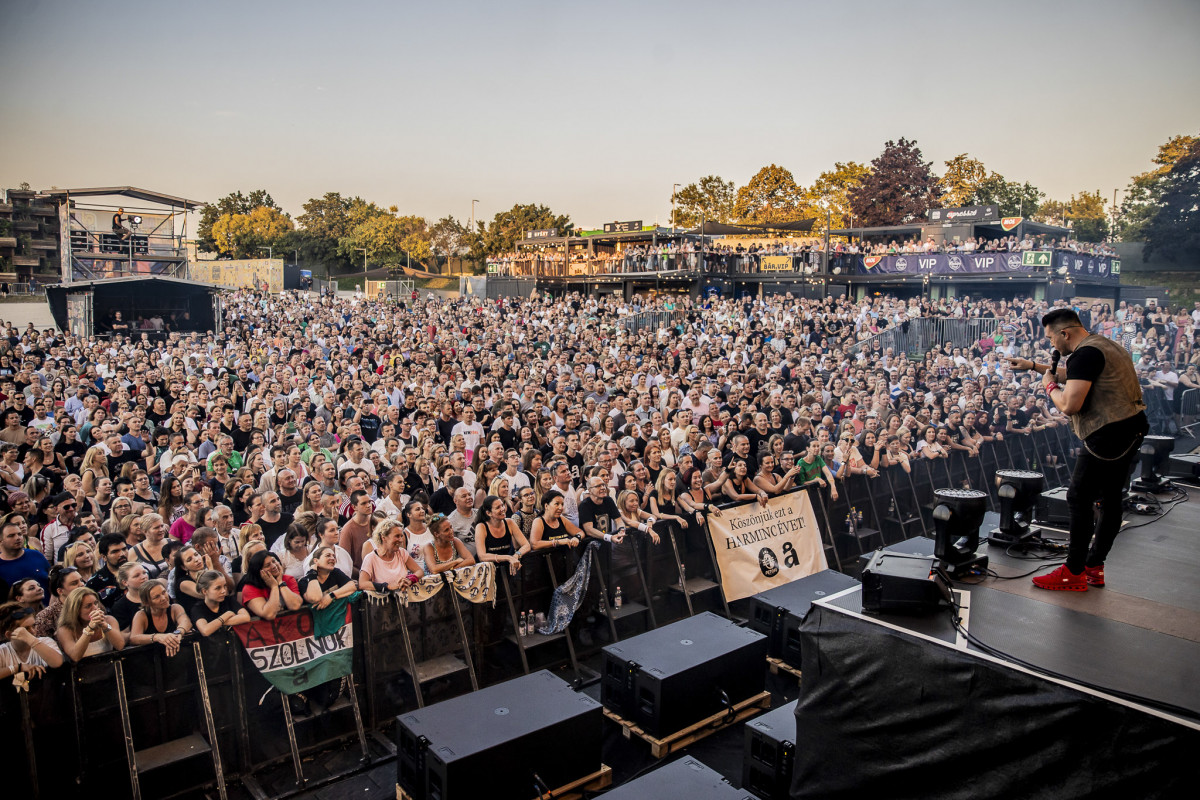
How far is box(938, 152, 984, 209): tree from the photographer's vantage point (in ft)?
161

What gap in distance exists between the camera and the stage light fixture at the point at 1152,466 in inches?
269

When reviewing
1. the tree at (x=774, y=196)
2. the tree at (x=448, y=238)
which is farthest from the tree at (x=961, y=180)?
the tree at (x=448, y=238)

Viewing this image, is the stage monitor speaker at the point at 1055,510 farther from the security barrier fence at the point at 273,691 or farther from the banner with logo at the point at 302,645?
the banner with logo at the point at 302,645

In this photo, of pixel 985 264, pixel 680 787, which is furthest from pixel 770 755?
pixel 985 264

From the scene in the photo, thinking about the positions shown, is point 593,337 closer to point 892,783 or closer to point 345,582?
point 345,582

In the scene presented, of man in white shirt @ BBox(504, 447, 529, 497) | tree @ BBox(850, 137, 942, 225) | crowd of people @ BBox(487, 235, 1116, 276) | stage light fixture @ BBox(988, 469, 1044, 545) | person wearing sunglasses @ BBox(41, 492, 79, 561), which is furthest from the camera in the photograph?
tree @ BBox(850, 137, 942, 225)

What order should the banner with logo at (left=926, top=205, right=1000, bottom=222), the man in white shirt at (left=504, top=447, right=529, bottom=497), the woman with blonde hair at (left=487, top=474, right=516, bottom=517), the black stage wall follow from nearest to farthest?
the black stage wall, the woman with blonde hair at (left=487, top=474, right=516, bottom=517), the man in white shirt at (left=504, top=447, right=529, bottom=497), the banner with logo at (left=926, top=205, right=1000, bottom=222)

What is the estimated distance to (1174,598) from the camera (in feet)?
14.5

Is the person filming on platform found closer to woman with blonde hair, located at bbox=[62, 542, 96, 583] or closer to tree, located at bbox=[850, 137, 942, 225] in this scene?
woman with blonde hair, located at bbox=[62, 542, 96, 583]

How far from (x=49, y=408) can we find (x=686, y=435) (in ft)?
33.2

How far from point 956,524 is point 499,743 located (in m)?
3.30

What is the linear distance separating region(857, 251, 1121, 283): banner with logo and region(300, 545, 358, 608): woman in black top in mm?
27921

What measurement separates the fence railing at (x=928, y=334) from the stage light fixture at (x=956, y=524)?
18.1 meters

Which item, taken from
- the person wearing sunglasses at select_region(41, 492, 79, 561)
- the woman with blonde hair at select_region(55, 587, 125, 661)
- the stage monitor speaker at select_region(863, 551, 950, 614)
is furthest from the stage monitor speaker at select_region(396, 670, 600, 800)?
the person wearing sunglasses at select_region(41, 492, 79, 561)
